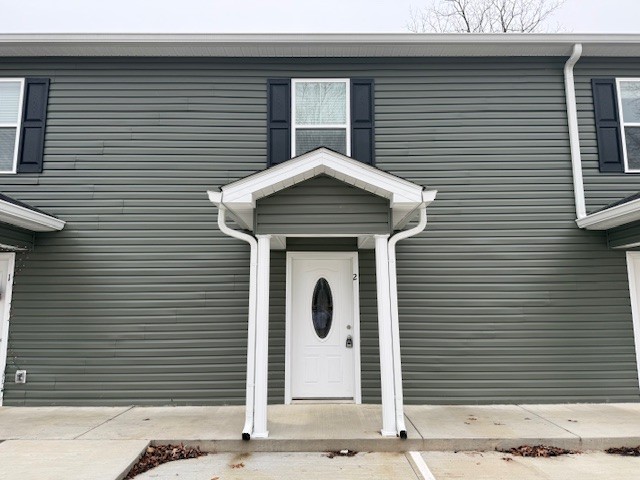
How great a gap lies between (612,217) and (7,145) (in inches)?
308

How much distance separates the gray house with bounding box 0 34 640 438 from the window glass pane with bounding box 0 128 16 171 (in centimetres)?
3

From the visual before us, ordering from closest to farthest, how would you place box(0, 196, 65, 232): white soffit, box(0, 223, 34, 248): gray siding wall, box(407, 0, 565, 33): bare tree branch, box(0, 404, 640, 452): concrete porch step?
box(0, 404, 640, 452): concrete porch step < box(0, 196, 65, 232): white soffit < box(0, 223, 34, 248): gray siding wall < box(407, 0, 565, 33): bare tree branch

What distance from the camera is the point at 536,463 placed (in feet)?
12.5

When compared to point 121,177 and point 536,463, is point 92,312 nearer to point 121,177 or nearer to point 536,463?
point 121,177

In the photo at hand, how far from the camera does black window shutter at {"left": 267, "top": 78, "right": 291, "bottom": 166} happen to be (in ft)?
19.2

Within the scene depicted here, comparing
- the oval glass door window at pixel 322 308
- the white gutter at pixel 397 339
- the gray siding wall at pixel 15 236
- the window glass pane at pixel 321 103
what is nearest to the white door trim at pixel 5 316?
the gray siding wall at pixel 15 236

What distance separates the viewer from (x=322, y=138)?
5.96m

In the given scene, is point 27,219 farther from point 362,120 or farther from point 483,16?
point 483,16

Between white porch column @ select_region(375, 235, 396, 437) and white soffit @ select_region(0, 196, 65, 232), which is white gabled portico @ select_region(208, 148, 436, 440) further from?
white soffit @ select_region(0, 196, 65, 232)

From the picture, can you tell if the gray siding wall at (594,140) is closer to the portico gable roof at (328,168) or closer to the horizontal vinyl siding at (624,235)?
the horizontal vinyl siding at (624,235)

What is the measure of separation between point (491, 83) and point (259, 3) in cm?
866

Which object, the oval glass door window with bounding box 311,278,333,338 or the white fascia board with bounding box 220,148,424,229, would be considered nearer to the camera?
the white fascia board with bounding box 220,148,424,229

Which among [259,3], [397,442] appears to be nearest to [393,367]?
[397,442]

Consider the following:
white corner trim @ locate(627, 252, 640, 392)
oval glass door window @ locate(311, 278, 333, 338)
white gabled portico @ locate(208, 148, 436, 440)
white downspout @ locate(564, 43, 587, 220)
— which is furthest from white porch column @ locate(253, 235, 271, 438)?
white corner trim @ locate(627, 252, 640, 392)
